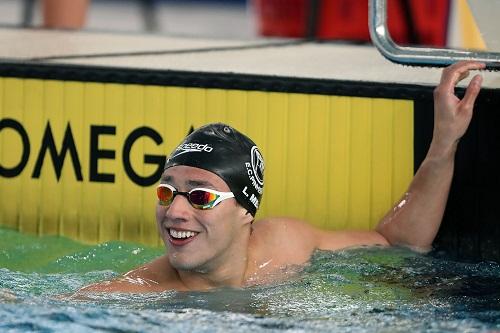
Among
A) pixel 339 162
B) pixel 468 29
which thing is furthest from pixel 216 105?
pixel 468 29

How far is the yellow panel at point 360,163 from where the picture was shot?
145 inches

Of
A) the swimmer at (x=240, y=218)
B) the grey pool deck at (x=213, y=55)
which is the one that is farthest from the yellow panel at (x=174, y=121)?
the swimmer at (x=240, y=218)

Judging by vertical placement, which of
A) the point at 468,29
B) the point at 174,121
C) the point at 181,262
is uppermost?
the point at 468,29

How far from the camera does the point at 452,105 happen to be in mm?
3277

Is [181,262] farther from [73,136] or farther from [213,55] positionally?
[213,55]

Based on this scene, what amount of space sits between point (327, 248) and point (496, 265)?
1.75 ft

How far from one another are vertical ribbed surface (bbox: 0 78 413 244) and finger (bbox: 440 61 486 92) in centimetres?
39

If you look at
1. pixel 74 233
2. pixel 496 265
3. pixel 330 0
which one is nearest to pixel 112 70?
pixel 74 233

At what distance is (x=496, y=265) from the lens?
3527mm

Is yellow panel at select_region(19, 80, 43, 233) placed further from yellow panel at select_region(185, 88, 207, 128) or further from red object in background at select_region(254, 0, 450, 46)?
red object in background at select_region(254, 0, 450, 46)

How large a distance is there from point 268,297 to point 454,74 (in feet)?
2.63

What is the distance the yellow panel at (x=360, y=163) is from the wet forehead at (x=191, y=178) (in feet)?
2.59

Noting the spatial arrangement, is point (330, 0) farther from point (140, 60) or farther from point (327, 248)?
point (327, 248)

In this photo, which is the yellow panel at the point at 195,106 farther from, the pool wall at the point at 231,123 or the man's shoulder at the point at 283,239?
the man's shoulder at the point at 283,239
